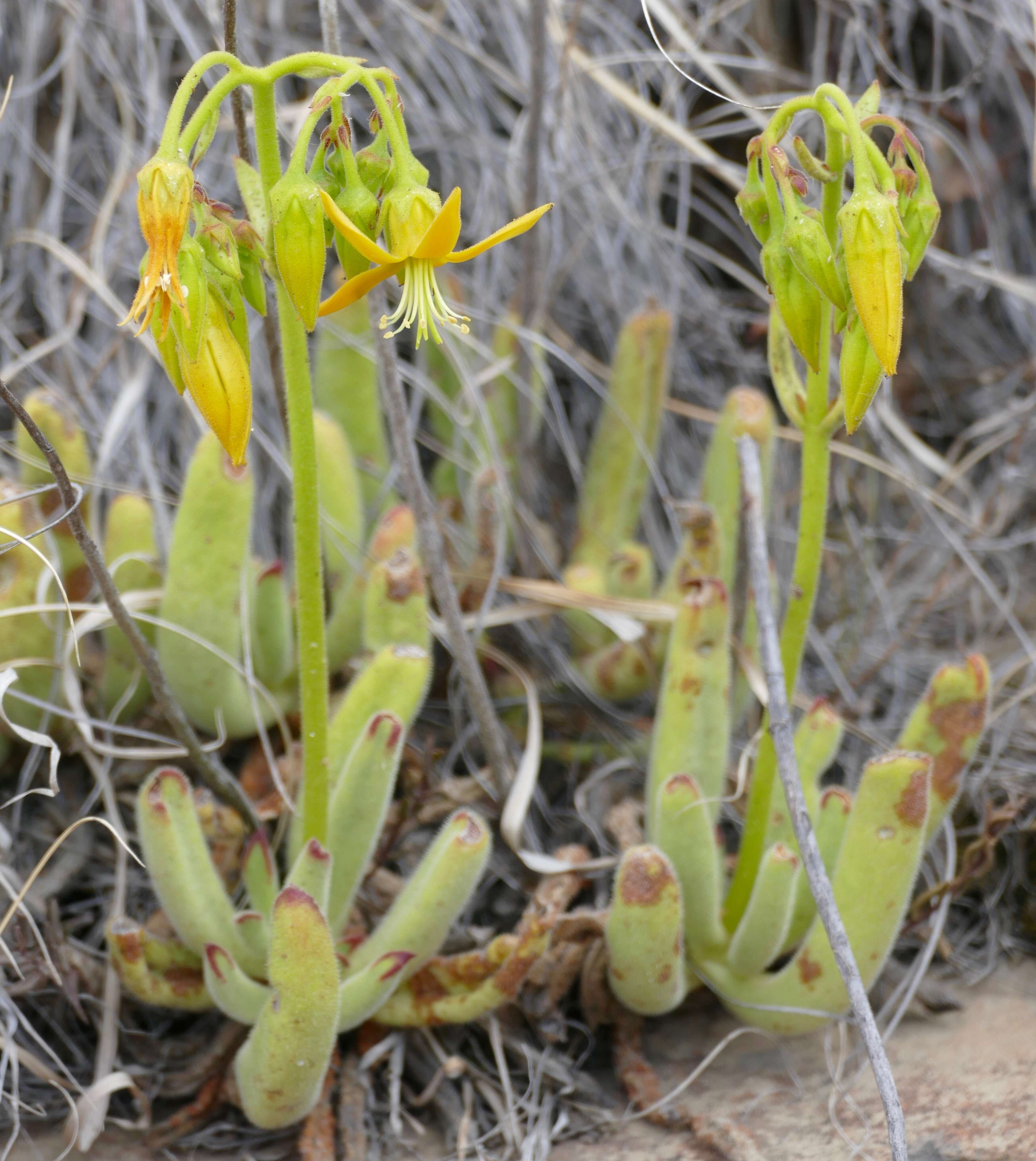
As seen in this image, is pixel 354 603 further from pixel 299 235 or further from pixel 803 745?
pixel 299 235

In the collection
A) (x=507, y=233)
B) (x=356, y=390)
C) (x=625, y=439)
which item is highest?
(x=507, y=233)

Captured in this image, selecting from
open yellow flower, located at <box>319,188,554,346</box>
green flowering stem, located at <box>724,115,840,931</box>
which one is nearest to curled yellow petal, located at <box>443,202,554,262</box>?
open yellow flower, located at <box>319,188,554,346</box>

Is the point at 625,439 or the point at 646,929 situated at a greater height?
the point at 625,439

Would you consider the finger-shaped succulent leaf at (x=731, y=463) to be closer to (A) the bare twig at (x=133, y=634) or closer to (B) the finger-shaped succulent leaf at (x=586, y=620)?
(B) the finger-shaped succulent leaf at (x=586, y=620)

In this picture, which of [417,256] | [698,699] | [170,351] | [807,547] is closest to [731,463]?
[698,699]

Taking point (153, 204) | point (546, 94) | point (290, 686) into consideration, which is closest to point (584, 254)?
point (546, 94)

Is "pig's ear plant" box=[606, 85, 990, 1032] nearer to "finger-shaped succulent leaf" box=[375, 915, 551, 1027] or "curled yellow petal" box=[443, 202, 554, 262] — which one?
"finger-shaped succulent leaf" box=[375, 915, 551, 1027]
